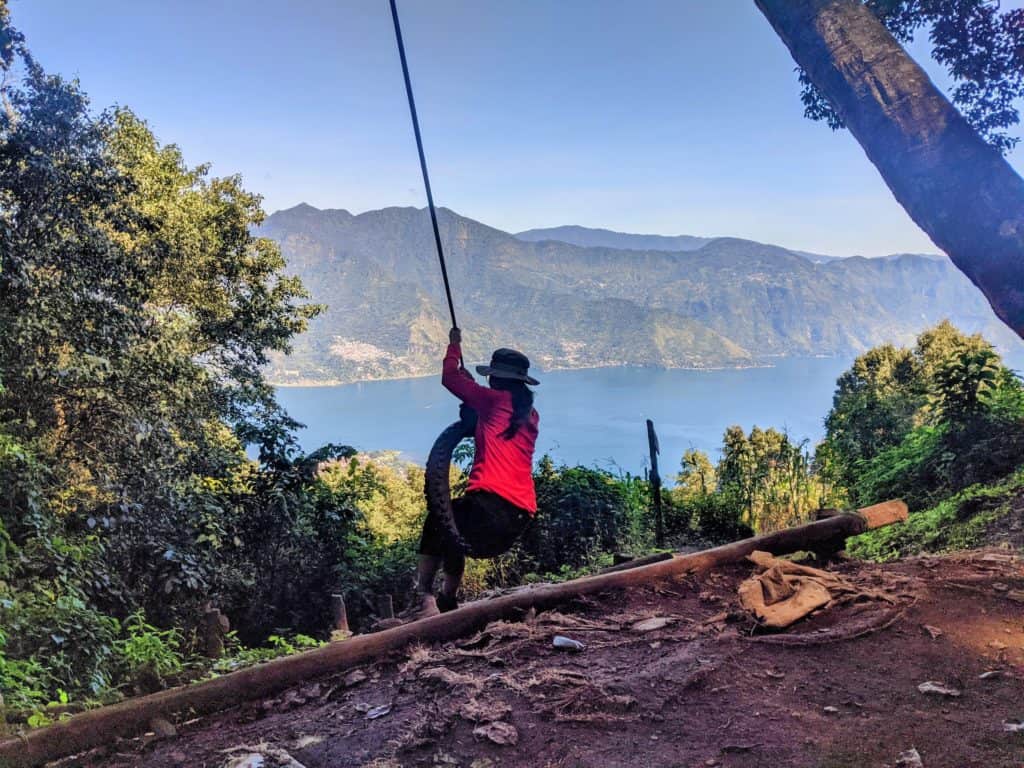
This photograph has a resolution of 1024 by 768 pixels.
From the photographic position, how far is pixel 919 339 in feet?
86.5

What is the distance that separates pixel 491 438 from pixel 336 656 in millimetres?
1305

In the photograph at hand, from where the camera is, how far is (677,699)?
2.48 metres

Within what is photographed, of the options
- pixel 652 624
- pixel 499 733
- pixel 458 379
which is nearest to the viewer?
pixel 499 733

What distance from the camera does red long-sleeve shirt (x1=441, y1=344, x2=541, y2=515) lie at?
3.58m

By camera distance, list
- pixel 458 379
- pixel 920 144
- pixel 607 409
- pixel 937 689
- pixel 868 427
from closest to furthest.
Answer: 1. pixel 937 689
2. pixel 920 144
3. pixel 458 379
4. pixel 868 427
5. pixel 607 409

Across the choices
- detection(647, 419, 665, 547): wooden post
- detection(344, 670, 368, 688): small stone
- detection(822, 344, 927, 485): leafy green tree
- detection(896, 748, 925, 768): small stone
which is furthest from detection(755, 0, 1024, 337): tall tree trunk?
detection(822, 344, 927, 485): leafy green tree

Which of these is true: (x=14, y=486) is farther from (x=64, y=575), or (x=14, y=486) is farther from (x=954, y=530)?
(x=954, y=530)

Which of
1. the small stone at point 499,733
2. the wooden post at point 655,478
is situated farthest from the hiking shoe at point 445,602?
the wooden post at point 655,478

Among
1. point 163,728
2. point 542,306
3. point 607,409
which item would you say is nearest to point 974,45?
point 163,728

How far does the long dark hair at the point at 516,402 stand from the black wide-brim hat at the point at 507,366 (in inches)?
1.3

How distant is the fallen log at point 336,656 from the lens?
2.29 metres

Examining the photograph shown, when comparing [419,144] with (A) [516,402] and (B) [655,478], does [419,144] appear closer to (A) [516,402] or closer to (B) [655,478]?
(A) [516,402]

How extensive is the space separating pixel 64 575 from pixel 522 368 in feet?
10.3

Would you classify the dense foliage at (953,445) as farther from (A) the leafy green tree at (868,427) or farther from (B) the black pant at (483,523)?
(B) the black pant at (483,523)
